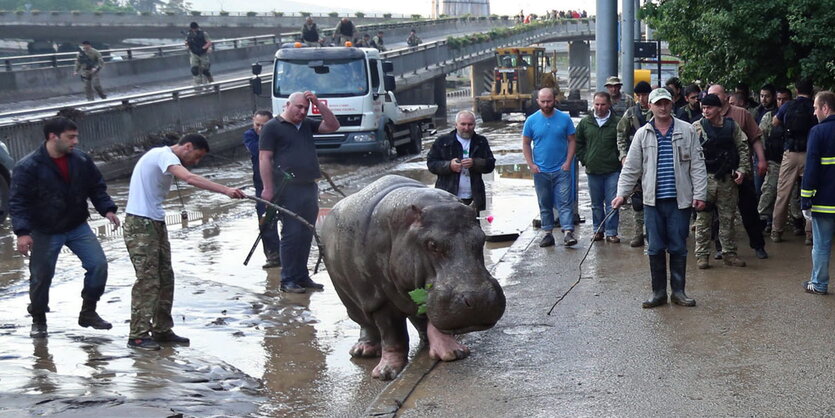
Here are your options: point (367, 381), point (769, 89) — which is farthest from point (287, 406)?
point (769, 89)

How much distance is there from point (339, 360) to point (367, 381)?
705 millimetres

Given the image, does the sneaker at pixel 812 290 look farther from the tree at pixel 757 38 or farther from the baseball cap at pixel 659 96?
the tree at pixel 757 38

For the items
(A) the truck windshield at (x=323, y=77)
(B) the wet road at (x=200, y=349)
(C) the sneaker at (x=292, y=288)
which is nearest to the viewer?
(B) the wet road at (x=200, y=349)

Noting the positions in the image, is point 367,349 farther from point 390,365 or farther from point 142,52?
point 142,52

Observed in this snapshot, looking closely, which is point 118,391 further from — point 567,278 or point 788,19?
point 788,19

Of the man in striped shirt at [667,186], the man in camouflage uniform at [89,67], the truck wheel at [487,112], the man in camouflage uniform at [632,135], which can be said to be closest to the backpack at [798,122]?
the man in camouflage uniform at [632,135]

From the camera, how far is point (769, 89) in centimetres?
1235

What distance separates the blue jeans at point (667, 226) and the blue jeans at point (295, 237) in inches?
139

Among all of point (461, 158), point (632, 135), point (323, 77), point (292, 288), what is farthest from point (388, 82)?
point (292, 288)

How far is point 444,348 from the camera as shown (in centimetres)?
757

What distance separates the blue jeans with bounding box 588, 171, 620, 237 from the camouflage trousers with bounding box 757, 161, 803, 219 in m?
1.63

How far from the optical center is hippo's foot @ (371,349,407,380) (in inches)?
298

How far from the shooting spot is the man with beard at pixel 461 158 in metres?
11.1

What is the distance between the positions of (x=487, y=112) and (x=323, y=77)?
15886mm
